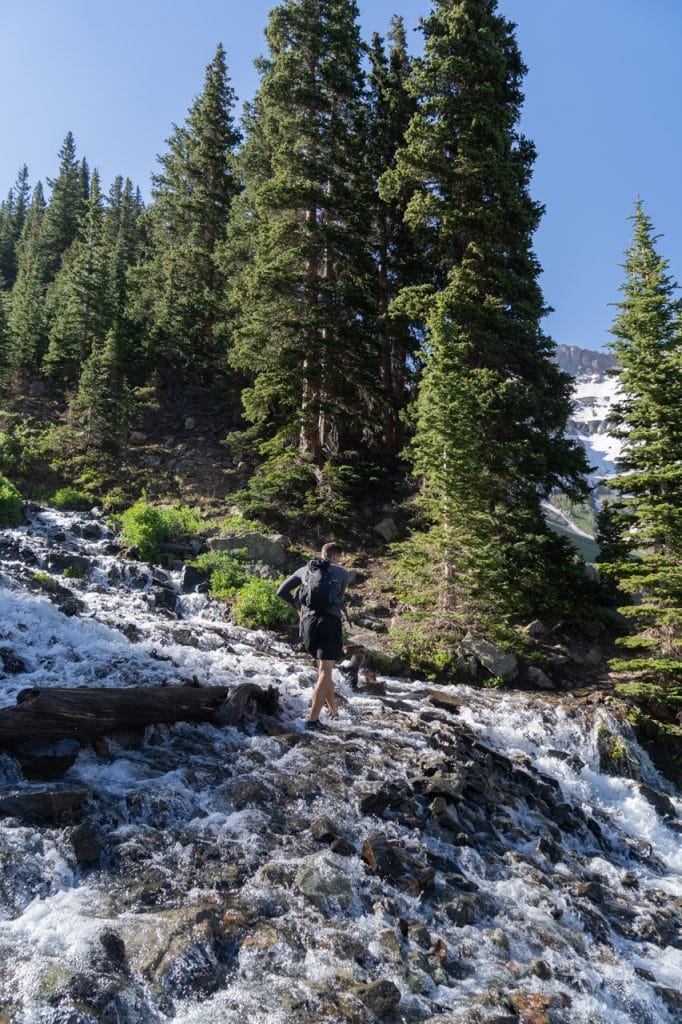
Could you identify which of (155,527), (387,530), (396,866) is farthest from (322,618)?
(387,530)

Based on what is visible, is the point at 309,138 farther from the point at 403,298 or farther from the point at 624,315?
the point at 624,315

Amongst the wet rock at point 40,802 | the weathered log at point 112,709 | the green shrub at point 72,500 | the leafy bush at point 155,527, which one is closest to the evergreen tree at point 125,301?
the green shrub at point 72,500

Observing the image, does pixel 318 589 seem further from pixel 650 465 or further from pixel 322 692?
pixel 650 465

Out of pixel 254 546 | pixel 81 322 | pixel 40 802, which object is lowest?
pixel 40 802

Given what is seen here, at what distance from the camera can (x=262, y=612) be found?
13.4 m

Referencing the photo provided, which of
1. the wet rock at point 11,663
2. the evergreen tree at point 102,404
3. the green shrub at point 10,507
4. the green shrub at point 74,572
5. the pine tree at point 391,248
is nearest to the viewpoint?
the wet rock at point 11,663

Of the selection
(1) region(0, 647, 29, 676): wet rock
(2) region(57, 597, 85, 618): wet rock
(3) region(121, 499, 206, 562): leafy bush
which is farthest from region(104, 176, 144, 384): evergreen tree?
(1) region(0, 647, 29, 676): wet rock

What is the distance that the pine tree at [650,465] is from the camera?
40.2 feet

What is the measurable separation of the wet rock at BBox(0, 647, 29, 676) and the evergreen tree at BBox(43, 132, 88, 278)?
5726 cm

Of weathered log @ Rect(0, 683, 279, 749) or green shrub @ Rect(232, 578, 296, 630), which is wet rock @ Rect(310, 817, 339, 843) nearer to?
weathered log @ Rect(0, 683, 279, 749)

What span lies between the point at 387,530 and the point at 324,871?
13555 mm

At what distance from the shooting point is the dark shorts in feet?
28.8

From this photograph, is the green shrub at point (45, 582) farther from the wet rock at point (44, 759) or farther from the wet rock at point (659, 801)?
the wet rock at point (659, 801)

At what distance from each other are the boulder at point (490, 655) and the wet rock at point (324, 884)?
7.95 meters
